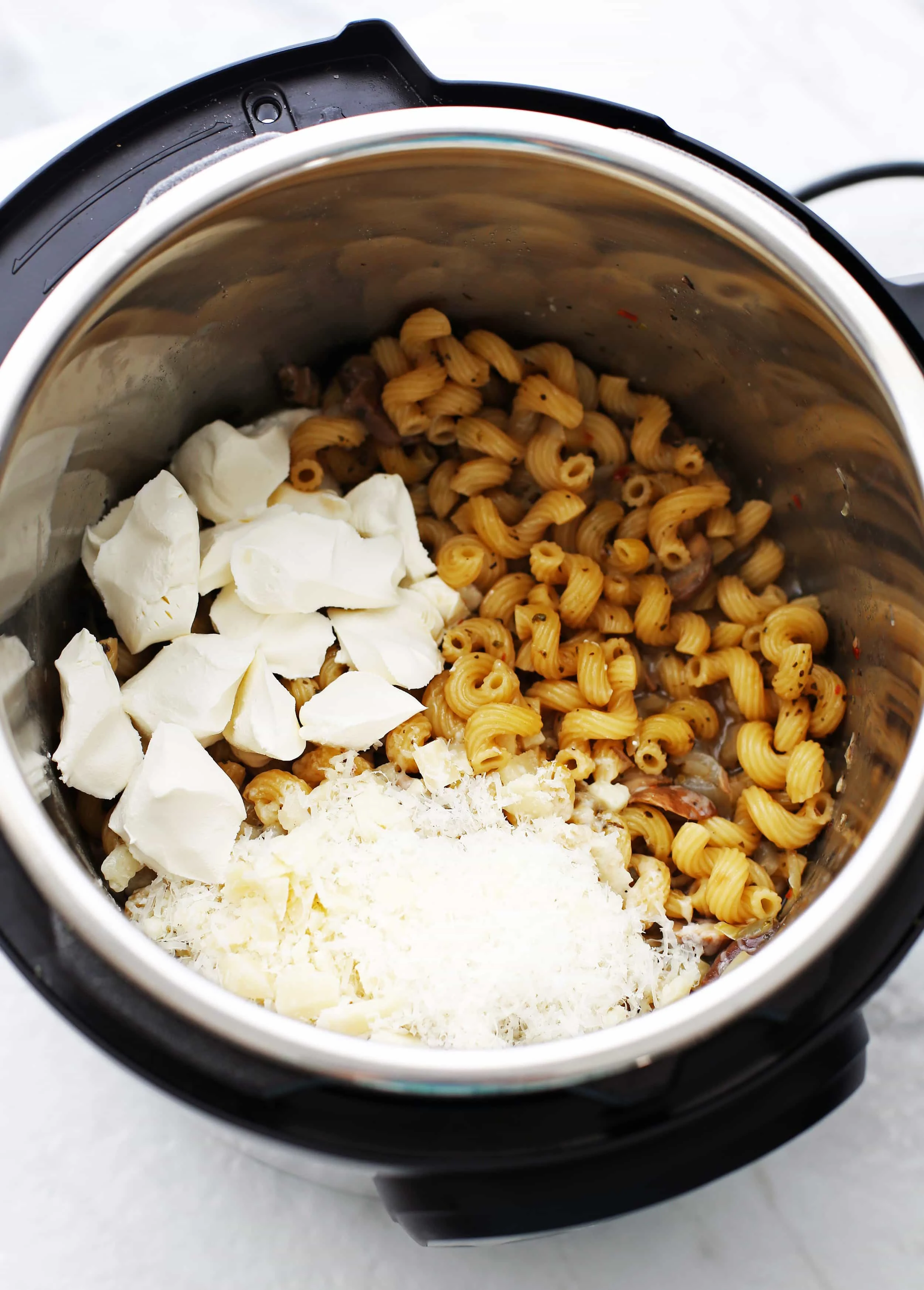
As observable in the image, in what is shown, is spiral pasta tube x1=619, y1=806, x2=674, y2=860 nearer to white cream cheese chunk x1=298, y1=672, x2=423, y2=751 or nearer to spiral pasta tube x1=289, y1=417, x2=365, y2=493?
white cream cheese chunk x1=298, y1=672, x2=423, y2=751

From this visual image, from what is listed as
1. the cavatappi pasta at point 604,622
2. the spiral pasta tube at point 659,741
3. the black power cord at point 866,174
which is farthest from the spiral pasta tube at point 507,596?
the black power cord at point 866,174

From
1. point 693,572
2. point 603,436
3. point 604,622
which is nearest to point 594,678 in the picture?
point 604,622

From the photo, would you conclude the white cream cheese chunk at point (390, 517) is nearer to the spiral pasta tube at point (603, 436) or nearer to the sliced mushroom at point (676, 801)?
the spiral pasta tube at point (603, 436)

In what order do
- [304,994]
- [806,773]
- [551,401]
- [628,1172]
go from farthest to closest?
1. [551,401]
2. [806,773]
3. [304,994]
4. [628,1172]

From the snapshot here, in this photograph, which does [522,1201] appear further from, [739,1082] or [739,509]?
[739,509]

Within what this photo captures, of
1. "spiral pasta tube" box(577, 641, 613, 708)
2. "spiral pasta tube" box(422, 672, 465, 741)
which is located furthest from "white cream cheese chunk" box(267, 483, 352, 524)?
"spiral pasta tube" box(577, 641, 613, 708)

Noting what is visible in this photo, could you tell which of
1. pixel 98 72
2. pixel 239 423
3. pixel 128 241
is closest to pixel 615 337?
pixel 239 423

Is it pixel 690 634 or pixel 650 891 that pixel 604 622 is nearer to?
pixel 690 634
